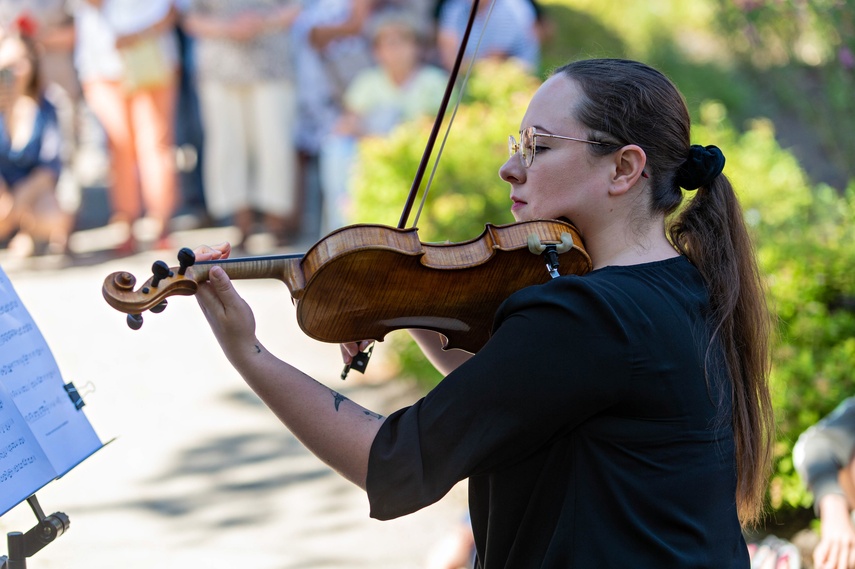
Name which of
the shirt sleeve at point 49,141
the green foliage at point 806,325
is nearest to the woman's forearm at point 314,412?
the green foliage at point 806,325

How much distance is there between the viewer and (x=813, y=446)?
2.93m

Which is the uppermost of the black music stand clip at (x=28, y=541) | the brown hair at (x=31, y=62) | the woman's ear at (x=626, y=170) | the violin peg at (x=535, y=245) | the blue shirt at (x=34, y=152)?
the brown hair at (x=31, y=62)

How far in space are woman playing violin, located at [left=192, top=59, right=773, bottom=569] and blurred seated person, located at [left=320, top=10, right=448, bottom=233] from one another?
14.6 feet

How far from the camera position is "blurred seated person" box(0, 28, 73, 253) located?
21.5 feet

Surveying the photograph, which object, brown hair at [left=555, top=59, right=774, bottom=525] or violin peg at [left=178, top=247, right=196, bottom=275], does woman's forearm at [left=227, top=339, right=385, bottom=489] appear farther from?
brown hair at [left=555, top=59, right=774, bottom=525]

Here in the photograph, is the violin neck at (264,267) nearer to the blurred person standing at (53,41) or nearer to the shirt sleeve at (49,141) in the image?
the shirt sleeve at (49,141)

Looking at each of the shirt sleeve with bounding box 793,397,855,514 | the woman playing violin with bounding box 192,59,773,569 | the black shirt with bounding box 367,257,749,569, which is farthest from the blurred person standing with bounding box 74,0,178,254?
the black shirt with bounding box 367,257,749,569

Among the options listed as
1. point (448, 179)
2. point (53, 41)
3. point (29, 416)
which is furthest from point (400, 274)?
point (53, 41)

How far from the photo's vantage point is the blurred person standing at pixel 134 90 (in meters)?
6.64

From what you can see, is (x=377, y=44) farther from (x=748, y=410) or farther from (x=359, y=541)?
(x=748, y=410)

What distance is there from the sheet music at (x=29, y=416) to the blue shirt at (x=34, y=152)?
5.18 metres

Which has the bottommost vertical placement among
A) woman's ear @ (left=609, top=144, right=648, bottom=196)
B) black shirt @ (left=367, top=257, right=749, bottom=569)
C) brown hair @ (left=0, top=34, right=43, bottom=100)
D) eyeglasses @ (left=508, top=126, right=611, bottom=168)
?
black shirt @ (left=367, top=257, right=749, bottom=569)

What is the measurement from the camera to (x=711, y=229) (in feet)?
6.18

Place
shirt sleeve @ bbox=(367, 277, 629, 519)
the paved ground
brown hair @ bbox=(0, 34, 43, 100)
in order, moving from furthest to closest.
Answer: brown hair @ bbox=(0, 34, 43, 100) → the paved ground → shirt sleeve @ bbox=(367, 277, 629, 519)
